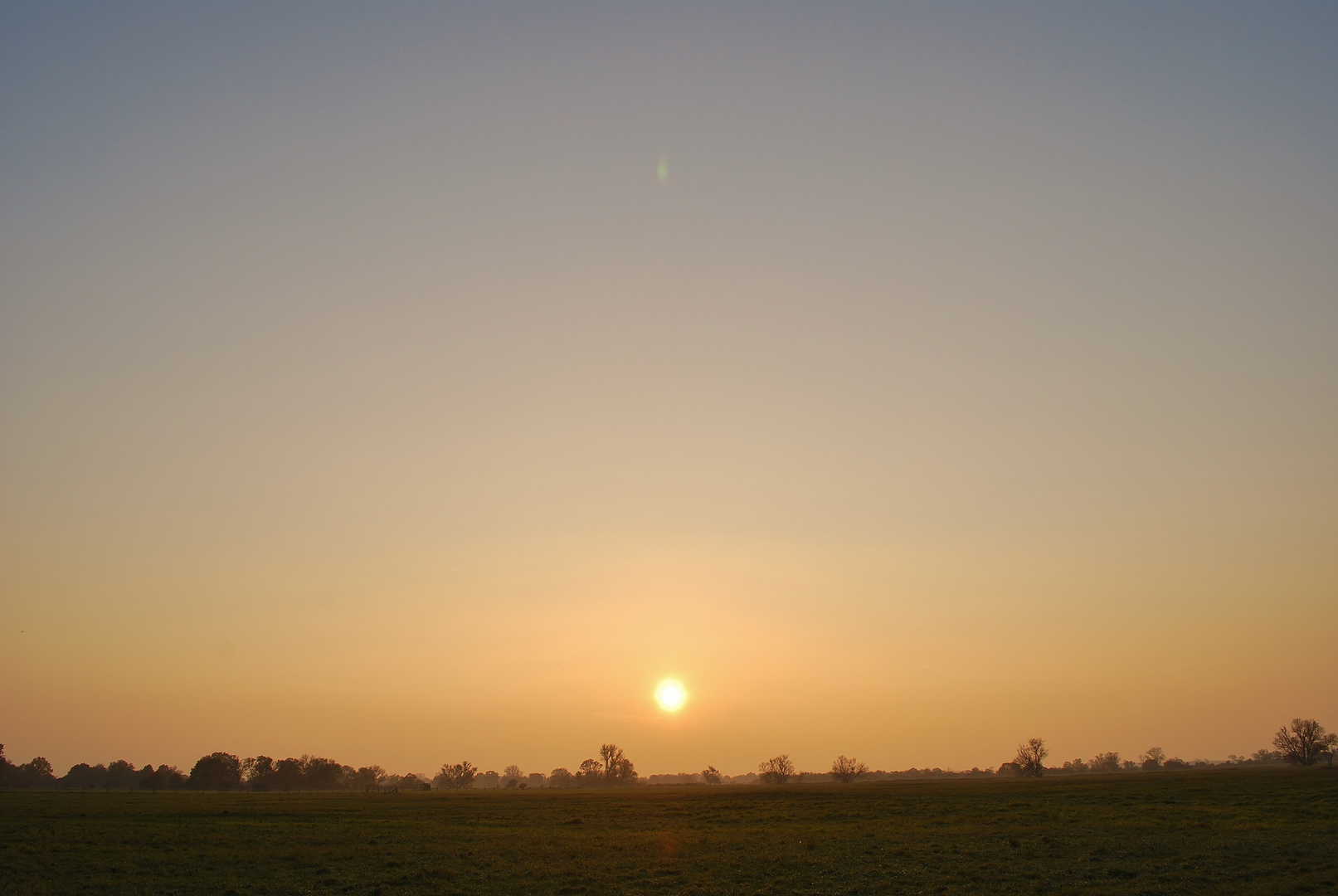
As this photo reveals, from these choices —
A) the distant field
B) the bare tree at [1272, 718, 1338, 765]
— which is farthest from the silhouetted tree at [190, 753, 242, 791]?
the bare tree at [1272, 718, 1338, 765]

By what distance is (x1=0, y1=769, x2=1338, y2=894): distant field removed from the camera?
30906mm

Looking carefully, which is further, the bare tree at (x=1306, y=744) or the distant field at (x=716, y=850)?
the bare tree at (x=1306, y=744)

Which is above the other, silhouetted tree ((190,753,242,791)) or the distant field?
the distant field

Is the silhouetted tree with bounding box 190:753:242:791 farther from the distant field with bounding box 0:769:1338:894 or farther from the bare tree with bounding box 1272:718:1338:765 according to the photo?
the bare tree with bounding box 1272:718:1338:765

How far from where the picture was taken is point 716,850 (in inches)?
1613

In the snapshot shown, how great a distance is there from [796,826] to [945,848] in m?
14.8

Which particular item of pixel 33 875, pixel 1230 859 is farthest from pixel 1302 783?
pixel 33 875

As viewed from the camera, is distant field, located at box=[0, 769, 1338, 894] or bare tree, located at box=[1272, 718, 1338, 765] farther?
bare tree, located at box=[1272, 718, 1338, 765]

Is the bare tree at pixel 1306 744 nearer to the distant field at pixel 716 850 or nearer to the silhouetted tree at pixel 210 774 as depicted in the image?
the distant field at pixel 716 850

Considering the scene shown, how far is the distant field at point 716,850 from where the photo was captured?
30906 millimetres

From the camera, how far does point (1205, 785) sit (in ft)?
256

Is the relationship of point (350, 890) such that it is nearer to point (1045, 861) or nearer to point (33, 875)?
point (33, 875)

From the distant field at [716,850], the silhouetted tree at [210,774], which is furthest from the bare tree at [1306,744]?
the silhouetted tree at [210,774]

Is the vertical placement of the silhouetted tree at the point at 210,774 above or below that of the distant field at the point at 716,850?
below
